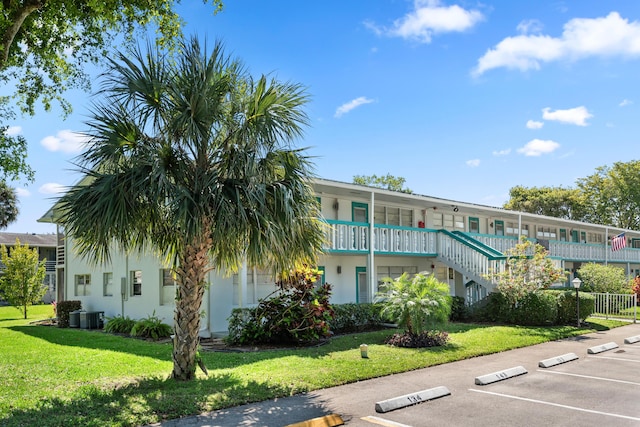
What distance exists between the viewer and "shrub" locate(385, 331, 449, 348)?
13141 millimetres

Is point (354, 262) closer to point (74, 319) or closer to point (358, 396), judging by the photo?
point (74, 319)

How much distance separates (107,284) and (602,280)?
2366cm

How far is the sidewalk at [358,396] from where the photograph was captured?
277 inches

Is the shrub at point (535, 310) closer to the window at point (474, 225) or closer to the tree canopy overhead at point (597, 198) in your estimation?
the window at point (474, 225)

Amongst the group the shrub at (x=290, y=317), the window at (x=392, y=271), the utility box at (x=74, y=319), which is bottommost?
the utility box at (x=74, y=319)

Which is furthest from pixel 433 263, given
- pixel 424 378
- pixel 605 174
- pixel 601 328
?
pixel 605 174

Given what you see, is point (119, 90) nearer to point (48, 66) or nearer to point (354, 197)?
point (48, 66)

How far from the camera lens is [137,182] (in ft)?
27.3

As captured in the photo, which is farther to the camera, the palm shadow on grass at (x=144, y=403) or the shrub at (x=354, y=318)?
the shrub at (x=354, y=318)

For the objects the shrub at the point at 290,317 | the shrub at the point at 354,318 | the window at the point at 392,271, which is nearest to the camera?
the shrub at the point at 290,317

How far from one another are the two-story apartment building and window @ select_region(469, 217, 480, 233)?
155 mm

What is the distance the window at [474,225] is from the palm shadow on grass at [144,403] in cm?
2044

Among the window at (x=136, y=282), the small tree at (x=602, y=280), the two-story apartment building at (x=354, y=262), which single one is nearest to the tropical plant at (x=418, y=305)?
the two-story apartment building at (x=354, y=262)

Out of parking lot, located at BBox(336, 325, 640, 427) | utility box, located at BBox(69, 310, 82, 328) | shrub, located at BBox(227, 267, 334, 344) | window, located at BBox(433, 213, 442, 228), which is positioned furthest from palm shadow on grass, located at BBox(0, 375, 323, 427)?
window, located at BBox(433, 213, 442, 228)
